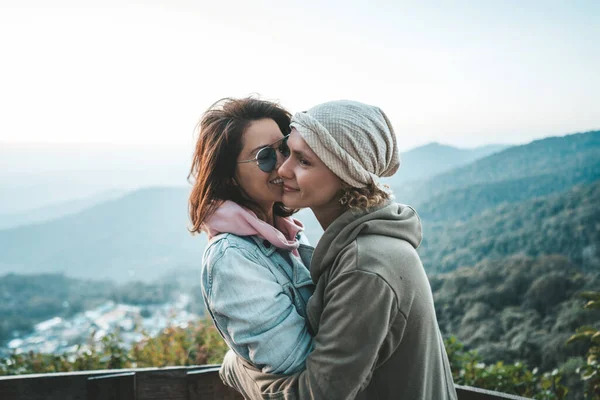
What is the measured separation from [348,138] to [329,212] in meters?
0.30

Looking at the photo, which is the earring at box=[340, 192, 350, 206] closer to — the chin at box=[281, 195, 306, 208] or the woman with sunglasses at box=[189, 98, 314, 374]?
the chin at box=[281, 195, 306, 208]

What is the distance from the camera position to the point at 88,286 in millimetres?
13781

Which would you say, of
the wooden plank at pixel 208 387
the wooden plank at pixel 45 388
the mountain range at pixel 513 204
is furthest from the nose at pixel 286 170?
the wooden plank at pixel 45 388

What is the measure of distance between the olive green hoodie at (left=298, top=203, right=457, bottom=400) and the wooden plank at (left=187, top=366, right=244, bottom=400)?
0.92 m

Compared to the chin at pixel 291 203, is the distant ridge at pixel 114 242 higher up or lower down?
lower down

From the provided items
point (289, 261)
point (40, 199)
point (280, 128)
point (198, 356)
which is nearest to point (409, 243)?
point (289, 261)

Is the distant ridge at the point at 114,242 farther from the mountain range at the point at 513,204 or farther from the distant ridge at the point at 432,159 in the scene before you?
the mountain range at the point at 513,204

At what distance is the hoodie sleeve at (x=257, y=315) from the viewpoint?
62.9 inches

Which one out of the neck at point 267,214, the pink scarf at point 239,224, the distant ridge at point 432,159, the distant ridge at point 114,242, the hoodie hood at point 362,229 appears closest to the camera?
the hoodie hood at point 362,229

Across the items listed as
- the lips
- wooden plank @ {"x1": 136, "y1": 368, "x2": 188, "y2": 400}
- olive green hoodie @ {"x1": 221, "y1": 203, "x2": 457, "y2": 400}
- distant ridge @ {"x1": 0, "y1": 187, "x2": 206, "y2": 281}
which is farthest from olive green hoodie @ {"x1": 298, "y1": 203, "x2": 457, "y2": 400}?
distant ridge @ {"x1": 0, "y1": 187, "x2": 206, "y2": 281}

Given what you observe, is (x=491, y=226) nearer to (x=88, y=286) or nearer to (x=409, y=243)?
(x=409, y=243)

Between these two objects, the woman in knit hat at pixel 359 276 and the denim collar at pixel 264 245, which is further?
the denim collar at pixel 264 245

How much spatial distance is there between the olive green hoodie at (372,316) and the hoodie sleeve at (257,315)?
0.07 m

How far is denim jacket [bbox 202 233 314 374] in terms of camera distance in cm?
160
